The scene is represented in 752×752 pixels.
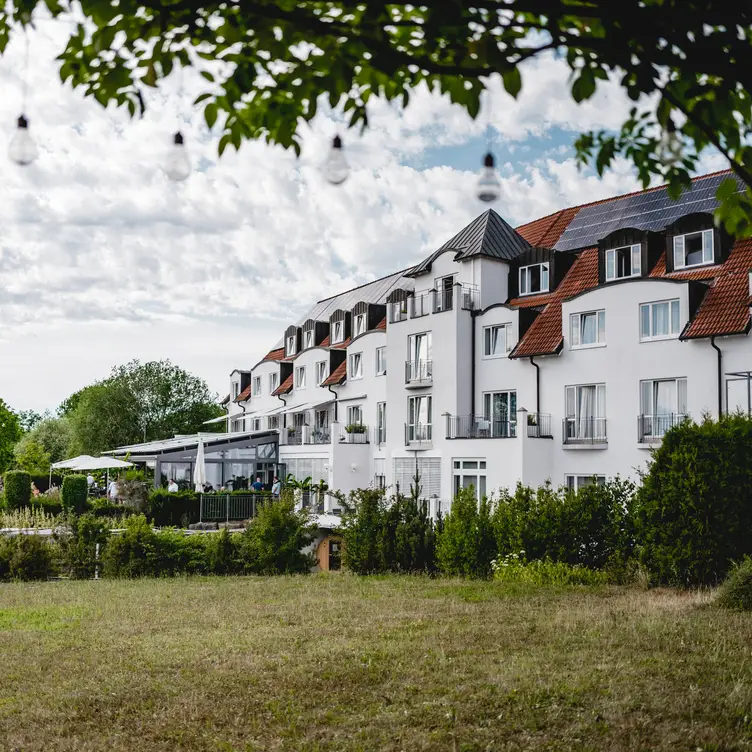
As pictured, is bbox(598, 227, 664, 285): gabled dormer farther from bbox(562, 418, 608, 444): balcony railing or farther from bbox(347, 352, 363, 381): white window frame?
bbox(347, 352, 363, 381): white window frame

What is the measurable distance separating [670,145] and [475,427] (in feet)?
104

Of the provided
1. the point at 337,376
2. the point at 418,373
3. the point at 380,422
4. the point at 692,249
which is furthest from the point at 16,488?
the point at 692,249

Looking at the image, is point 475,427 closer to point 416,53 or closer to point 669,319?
point 669,319

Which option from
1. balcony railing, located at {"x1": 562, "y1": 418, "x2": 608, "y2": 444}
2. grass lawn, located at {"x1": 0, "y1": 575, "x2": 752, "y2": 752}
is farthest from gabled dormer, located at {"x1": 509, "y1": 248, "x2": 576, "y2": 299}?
grass lawn, located at {"x1": 0, "y1": 575, "x2": 752, "y2": 752}

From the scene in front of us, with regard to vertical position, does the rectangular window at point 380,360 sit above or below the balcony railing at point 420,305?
below

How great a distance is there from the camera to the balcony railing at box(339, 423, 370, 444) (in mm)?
43438

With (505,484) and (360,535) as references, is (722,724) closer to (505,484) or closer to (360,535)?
(360,535)

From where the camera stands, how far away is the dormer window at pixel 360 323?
4909 cm

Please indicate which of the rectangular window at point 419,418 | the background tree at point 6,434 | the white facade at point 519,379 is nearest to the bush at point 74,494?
the white facade at point 519,379

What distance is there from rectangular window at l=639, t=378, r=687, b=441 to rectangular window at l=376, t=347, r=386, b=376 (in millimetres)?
16642

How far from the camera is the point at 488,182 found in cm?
473

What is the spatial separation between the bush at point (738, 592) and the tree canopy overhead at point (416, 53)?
10685 mm

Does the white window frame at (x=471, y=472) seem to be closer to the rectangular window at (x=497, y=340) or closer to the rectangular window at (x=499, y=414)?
the rectangular window at (x=499, y=414)

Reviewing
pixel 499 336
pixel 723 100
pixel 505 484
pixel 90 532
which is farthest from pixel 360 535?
pixel 723 100
